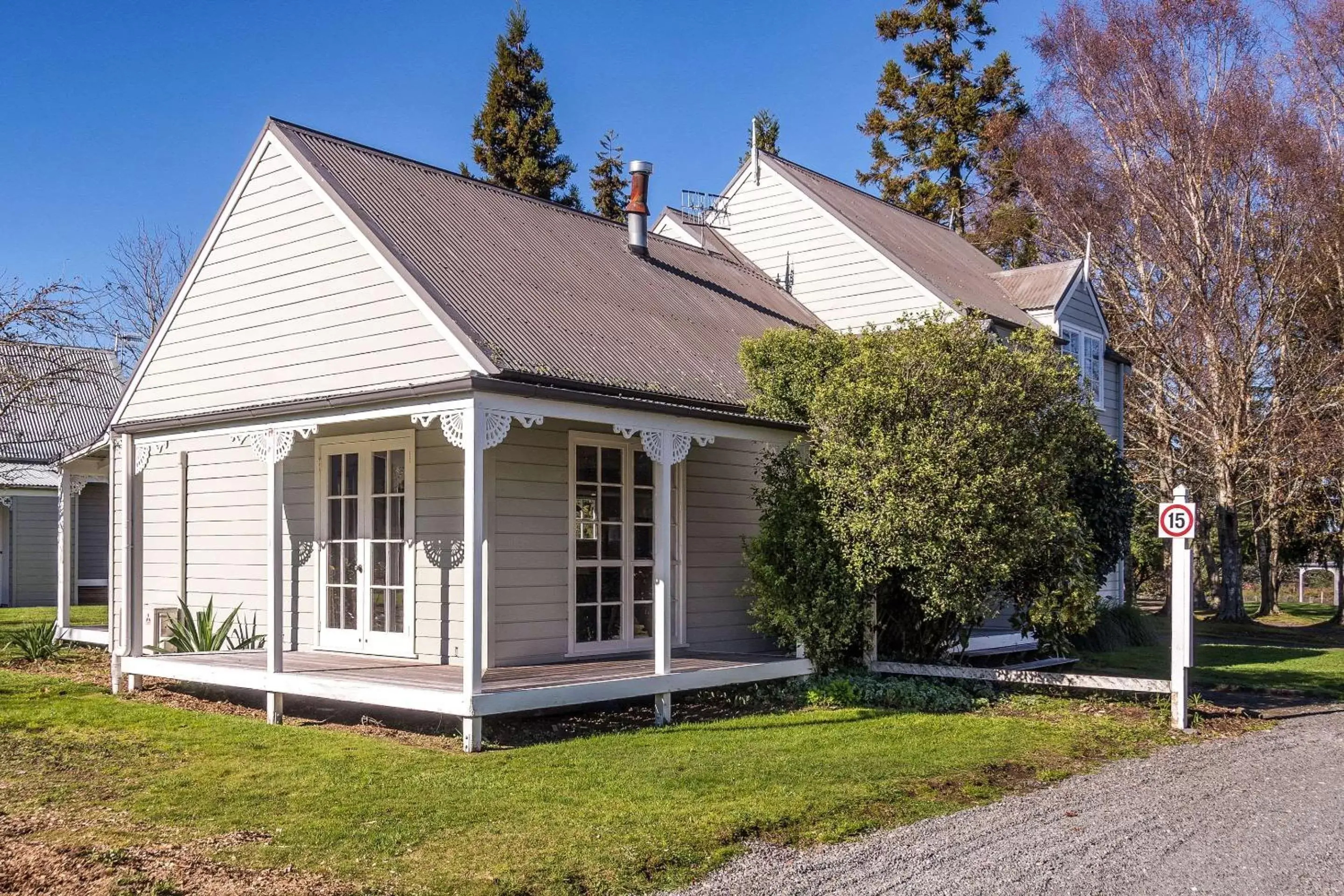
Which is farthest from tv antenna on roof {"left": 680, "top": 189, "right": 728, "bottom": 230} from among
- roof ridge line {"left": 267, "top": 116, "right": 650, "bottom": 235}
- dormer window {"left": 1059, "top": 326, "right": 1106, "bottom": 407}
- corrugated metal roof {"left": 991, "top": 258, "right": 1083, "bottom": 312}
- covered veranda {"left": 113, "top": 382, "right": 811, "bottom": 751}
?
covered veranda {"left": 113, "top": 382, "right": 811, "bottom": 751}

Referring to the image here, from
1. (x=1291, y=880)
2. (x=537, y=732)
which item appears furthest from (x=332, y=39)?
(x=1291, y=880)

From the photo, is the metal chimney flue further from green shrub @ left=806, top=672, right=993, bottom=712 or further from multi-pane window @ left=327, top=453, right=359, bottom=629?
green shrub @ left=806, top=672, right=993, bottom=712

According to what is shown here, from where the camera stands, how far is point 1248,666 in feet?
54.7

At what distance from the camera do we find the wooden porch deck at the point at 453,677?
9398mm

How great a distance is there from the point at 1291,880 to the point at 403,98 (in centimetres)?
2110

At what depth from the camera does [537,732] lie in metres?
10.1

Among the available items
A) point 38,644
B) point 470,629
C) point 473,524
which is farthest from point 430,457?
point 38,644

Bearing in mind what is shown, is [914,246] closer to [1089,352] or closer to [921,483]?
[1089,352]

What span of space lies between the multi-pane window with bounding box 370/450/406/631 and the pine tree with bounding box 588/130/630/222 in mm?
26575

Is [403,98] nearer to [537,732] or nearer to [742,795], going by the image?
[537,732]

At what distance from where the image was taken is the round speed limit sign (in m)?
10.7

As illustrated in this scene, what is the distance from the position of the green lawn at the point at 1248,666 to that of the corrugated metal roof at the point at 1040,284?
17.7ft

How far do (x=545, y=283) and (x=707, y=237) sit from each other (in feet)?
22.6

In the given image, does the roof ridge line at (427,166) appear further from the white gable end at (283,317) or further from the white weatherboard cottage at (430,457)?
the white gable end at (283,317)
